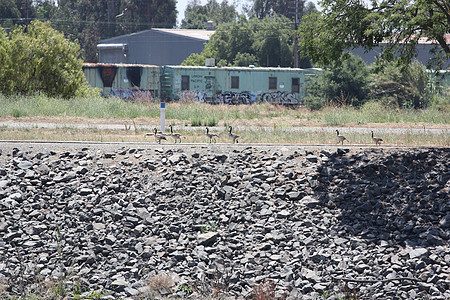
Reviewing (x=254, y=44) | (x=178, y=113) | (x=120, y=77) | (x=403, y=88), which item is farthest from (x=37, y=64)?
(x=254, y=44)

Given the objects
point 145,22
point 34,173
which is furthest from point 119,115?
point 145,22

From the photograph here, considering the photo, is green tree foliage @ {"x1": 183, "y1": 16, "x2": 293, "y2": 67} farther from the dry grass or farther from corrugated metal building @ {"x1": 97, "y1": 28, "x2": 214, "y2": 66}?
the dry grass

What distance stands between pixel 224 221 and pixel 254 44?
51.9 m

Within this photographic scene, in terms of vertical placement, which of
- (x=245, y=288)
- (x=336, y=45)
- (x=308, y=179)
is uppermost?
(x=336, y=45)

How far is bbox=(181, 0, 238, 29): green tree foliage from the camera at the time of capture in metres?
89.1

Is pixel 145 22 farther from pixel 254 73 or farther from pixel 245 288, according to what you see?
pixel 245 288

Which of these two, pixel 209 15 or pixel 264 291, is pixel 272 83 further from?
pixel 209 15

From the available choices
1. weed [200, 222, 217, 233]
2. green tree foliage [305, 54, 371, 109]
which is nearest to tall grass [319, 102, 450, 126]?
green tree foliage [305, 54, 371, 109]

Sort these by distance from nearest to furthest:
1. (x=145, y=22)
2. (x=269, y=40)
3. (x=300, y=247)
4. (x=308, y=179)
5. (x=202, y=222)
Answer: (x=300, y=247), (x=202, y=222), (x=308, y=179), (x=269, y=40), (x=145, y=22)

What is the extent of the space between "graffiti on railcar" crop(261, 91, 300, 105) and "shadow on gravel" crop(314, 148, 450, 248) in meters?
27.1

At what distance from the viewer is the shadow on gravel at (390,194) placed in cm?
1113

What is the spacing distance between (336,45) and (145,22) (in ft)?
216

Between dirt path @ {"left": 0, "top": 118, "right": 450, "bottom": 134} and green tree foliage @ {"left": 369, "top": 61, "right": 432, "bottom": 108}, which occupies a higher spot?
green tree foliage @ {"left": 369, "top": 61, "right": 432, "bottom": 108}

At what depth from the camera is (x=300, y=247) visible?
426 inches
